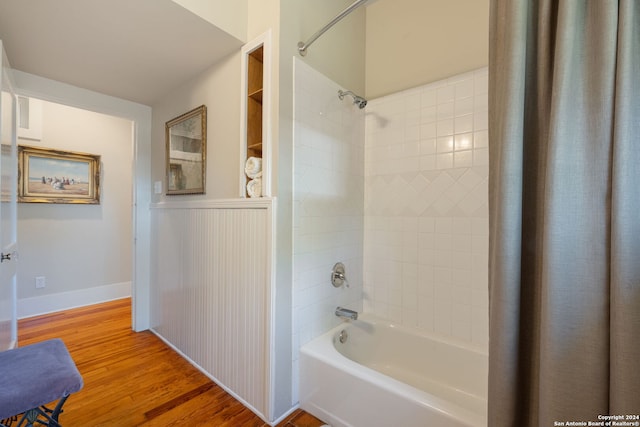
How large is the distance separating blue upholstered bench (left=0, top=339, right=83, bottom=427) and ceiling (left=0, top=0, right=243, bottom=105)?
165 cm

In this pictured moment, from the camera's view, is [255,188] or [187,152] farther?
[187,152]

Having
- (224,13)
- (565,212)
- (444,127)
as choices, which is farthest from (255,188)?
(565,212)

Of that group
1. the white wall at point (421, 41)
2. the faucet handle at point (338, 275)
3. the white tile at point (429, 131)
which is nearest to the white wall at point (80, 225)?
the faucet handle at point (338, 275)

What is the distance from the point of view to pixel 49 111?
296cm

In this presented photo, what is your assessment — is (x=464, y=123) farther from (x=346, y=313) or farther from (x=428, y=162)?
(x=346, y=313)

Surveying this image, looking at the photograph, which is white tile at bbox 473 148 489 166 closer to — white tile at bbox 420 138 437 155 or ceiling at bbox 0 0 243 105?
white tile at bbox 420 138 437 155

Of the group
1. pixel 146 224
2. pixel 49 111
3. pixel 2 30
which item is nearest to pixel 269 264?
pixel 146 224

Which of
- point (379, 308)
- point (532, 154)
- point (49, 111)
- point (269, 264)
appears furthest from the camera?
point (49, 111)

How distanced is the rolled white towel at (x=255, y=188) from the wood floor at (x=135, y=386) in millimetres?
1266

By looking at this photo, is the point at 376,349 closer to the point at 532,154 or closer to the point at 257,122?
the point at 532,154

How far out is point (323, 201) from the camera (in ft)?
5.79

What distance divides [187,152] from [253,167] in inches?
34.7

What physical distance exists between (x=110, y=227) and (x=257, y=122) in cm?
292

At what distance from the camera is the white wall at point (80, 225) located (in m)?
2.88
